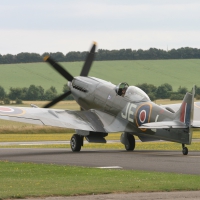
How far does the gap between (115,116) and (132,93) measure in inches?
64.5

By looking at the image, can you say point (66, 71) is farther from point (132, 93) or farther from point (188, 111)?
point (188, 111)

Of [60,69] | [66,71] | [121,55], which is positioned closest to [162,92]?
[121,55]

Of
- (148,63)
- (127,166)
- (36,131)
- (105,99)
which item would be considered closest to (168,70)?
(148,63)

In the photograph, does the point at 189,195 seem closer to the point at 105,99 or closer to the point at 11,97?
the point at 105,99

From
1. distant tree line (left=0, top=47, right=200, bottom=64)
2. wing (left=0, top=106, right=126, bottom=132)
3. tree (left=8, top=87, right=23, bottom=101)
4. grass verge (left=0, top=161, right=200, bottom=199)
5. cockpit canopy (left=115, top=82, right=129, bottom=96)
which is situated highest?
distant tree line (left=0, top=47, right=200, bottom=64)

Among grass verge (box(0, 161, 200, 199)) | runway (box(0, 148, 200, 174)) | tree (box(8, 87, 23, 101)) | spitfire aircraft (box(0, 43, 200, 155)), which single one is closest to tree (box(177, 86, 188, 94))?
tree (box(8, 87, 23, 101))

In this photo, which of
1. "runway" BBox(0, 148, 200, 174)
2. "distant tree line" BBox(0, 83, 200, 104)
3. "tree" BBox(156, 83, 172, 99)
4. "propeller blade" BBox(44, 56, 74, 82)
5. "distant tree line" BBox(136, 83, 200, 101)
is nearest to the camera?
"runway" BBox(0, 148, 200, 174)

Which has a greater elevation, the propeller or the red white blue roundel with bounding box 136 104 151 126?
the propeller

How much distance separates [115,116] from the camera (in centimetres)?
3259

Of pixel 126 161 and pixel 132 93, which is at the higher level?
pixel 132 93

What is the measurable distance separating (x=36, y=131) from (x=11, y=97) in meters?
38.1

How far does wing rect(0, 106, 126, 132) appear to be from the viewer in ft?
104

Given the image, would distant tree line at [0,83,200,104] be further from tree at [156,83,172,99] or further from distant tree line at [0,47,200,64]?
distant tree line at [0,47,200,64]

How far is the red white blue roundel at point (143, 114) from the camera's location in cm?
2975
